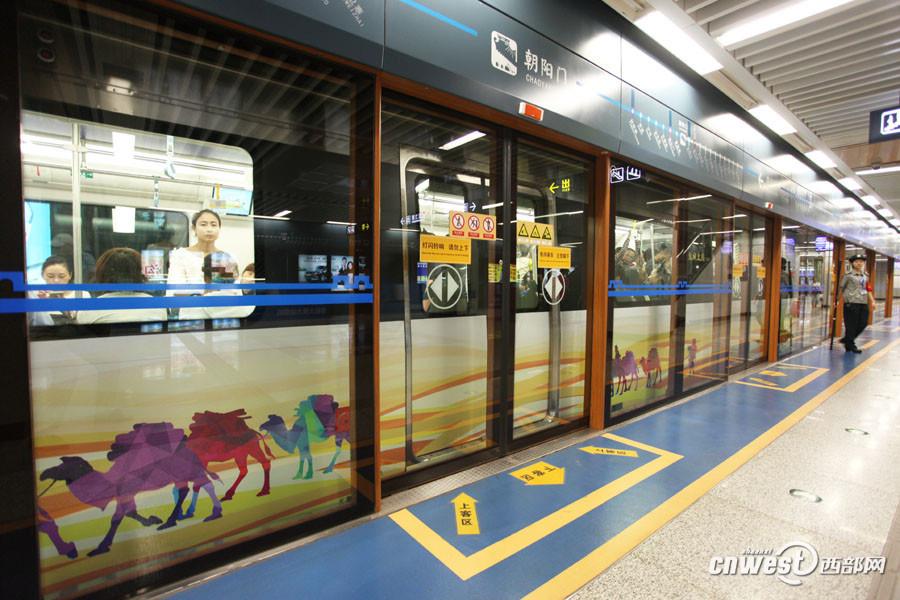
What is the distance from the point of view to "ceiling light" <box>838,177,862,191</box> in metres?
8.47

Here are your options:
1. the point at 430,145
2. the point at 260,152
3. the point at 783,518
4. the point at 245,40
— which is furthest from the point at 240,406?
the point at 783,518

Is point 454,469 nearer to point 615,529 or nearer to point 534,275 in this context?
point 615,529

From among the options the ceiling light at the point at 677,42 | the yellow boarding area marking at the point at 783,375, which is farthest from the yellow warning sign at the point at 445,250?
the yellow boarding area marking at the point at 783,375

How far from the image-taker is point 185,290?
1721mm

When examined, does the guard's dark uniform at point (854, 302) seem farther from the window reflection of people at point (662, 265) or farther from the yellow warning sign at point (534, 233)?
the yellow warning sign at point (534, 233)

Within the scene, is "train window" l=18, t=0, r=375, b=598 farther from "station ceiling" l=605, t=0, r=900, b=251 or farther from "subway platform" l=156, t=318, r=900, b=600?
"station ceiling" l=605, t=0, r=900, b=251

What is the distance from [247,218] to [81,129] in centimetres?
66

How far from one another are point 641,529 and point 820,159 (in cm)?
841

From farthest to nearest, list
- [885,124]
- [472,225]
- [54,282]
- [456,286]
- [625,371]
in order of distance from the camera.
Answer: [885,124]
[625,371]
[456,286]
[472,225]
[54,282]

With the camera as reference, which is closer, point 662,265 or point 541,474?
point 541,474

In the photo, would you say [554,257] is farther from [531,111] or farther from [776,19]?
[776,19]

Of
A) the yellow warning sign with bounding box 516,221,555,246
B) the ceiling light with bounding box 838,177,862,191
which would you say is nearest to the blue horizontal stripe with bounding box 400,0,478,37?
the yellow warning sign with bounding box 516,221,555,246

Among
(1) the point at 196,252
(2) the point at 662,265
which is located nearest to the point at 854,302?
(2) the point at 662,265

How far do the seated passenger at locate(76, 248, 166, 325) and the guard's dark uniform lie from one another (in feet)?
33.5
